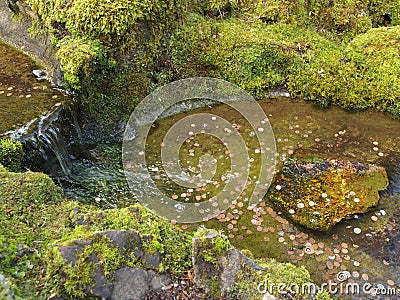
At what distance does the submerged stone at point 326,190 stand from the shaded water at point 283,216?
0.43ft

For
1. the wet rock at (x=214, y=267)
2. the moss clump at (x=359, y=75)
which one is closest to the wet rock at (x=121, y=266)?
the wet rock at (x=214, y=267)

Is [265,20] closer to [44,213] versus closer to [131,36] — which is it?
[131,36]

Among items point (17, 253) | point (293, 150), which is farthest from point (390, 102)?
A: point (17, 253)

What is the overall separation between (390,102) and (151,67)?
15.3 feet

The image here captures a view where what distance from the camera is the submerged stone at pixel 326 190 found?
17.3ft

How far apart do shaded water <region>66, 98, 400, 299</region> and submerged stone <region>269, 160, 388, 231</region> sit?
133 mm

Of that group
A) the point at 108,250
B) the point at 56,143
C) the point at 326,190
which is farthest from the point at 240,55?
the point at 108,250

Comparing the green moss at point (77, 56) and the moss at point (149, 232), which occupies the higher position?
the green moss at point (77, 56)

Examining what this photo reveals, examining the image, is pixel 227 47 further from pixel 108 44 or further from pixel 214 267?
pixel 214 267

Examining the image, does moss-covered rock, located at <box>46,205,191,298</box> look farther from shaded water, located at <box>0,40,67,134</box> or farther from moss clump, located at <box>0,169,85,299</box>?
shaded water, located at <box>0,40,67,134</box>

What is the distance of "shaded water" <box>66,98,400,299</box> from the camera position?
15.7 ft

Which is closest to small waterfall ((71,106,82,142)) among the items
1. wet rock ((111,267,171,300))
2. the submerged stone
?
the submerged stone

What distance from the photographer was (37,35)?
7379 millimetres

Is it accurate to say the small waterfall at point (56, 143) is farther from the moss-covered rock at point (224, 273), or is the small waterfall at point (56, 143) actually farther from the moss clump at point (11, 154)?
the moss-covered rock at point (224, 273)
